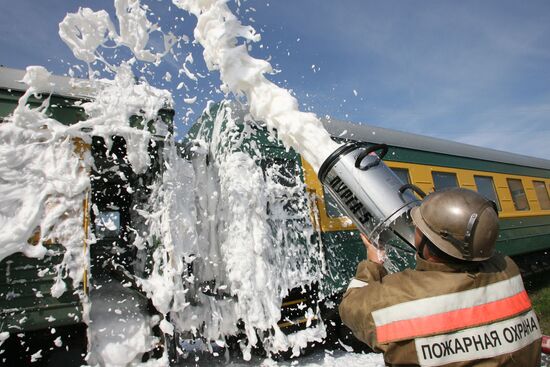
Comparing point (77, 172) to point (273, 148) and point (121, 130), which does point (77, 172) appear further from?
point (273, 148)

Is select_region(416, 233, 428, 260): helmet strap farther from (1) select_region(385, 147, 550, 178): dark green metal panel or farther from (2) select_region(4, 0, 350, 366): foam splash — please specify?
(1) select_region(385, 147, 550, 178): dark green metal panel

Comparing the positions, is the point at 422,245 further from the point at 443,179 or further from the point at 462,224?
the point at 443,179

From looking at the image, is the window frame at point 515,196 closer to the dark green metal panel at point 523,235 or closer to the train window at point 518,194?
the train window at point 518,194

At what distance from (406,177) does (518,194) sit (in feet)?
13.6

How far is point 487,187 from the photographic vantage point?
7570 mm

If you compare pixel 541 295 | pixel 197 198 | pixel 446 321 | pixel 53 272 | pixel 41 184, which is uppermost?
pixel 197 198

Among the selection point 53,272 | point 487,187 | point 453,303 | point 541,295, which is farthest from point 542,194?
point 53,272

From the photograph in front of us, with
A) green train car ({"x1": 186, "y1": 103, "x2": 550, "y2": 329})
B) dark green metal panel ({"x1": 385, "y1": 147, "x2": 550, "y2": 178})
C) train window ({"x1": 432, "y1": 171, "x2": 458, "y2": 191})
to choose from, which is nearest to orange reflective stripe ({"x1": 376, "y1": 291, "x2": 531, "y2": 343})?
green train car ({"x1": 186, "y1": 103, "x2": 550, "y2": 329})

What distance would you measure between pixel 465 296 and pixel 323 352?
388 centimetres

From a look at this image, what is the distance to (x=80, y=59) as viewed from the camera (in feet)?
11.3

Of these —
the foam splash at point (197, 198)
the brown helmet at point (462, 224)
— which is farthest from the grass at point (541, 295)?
the brown helmet at point (462, 224)

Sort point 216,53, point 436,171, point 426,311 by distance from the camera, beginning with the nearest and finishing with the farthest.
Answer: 1. point 426,311
2. point 216,53
3. point 436,171

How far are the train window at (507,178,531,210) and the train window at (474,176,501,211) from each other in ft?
2.52

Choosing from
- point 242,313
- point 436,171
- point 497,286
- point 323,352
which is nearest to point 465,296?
point 497,286
